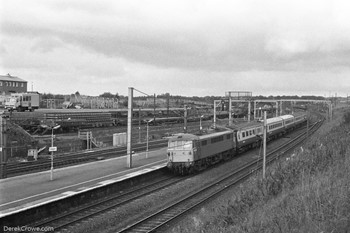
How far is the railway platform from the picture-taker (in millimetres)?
17938

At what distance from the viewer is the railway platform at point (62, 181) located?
17.9 metres

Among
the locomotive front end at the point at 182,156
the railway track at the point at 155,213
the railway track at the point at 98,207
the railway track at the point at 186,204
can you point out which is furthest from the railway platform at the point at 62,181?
the railway track at the point at 186,204

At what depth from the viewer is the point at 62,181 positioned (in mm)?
23297

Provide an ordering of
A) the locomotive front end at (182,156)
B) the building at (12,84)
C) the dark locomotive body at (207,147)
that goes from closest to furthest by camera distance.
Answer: the locomotive front end at (182,156) → the dark locomotive body at (207,147) → the building at (12,84)

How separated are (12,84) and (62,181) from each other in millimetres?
67652

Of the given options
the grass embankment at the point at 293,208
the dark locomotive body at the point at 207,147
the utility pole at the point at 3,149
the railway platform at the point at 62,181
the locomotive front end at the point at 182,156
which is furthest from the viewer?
the dark locomotive body at the point at 207,147

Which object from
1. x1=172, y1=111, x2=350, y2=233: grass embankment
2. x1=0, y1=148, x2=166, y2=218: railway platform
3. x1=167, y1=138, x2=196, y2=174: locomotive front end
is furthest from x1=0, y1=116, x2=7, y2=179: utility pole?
x1=172, y1=111, x2=350, y2=233: grass embankment

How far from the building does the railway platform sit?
57.4 meters

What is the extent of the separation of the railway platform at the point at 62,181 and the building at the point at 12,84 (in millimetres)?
57377

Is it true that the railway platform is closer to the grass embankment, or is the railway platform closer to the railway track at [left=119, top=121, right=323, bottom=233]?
the railway track at [left=119, top=121, right=323, bottom=233]

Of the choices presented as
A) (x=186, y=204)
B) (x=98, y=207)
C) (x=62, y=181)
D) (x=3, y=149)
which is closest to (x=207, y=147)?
(x=186, y=204)

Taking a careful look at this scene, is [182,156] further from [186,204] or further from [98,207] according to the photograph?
[98,207]

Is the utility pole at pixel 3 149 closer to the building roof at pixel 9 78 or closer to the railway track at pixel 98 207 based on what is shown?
the railway track at pixel 98 207

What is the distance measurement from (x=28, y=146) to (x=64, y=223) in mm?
26338
